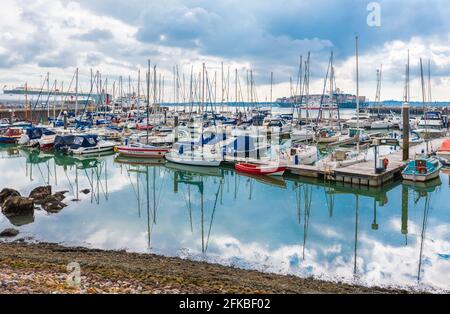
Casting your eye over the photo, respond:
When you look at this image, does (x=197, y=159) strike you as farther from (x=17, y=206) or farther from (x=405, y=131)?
(x=405, y=131)

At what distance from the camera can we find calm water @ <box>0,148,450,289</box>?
1398 centimetres

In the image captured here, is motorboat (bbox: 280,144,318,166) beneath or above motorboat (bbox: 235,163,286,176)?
above

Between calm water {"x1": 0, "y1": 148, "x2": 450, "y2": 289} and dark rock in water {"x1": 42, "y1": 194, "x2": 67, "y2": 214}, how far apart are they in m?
0.43

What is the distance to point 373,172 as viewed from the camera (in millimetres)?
25469

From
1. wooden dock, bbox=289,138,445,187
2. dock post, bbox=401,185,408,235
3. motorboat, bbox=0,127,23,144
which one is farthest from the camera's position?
motorboat, bbox=0,127,23,144

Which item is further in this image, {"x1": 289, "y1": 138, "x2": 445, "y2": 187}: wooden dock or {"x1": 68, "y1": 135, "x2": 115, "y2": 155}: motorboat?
{"x1": 68, "y1": 135, "x2": 115, "y2": 155}: motorboat

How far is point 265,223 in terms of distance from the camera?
739 inches

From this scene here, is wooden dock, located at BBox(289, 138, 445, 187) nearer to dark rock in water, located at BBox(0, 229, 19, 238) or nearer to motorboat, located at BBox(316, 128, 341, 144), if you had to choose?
motorboat, located at BBox(316, 128, 341, 144)

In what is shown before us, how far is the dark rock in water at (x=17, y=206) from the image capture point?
63.1 feet

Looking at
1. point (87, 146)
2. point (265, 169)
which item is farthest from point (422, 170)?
point (87, 146)

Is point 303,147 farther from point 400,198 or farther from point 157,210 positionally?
point 157,210

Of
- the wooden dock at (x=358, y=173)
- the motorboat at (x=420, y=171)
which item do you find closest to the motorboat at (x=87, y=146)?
the wooden dock at (x=358, y=173)

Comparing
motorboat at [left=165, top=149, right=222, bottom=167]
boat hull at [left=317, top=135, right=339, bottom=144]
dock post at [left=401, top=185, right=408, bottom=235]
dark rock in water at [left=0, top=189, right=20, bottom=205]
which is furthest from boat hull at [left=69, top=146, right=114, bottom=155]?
dock post at [left=401, top=185, right=408, bottom=235]
